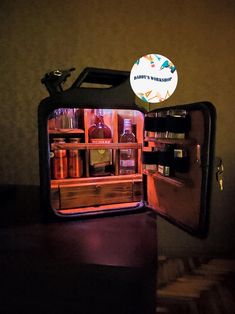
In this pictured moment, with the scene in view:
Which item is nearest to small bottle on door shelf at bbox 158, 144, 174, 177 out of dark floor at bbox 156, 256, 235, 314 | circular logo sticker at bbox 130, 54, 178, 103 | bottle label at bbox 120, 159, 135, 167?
bottle label at bbox 120, 159, 135, 167

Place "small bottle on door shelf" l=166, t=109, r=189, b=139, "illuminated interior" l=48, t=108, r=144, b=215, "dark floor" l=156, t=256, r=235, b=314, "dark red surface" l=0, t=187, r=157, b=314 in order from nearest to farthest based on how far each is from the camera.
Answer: "dark red surface" l=0, t=187, r=157, b=314
"small bottle on door shelf" l=166, t=109, r=189, b=139
"illuminated interior" l=48, t=108, r=144, b=215
"dark floor" l=156, t=256, r=235, b=314

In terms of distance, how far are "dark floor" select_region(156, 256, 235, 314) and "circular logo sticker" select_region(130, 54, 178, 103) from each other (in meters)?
1.31

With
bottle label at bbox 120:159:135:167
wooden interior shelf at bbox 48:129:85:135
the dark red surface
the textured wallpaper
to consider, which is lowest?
the dark red surface

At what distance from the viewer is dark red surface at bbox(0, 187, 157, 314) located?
26.7 inches

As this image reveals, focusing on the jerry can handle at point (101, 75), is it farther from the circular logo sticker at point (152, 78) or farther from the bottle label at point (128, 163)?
the bottle label at point (128, 163)

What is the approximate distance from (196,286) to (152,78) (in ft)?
4.81

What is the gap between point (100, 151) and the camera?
1.42m

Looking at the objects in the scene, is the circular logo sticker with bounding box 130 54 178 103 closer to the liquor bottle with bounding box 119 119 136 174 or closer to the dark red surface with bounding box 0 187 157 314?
the liquor bottle with bounding box 119 119 136 174

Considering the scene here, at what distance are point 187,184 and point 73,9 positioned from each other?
1.68 meters

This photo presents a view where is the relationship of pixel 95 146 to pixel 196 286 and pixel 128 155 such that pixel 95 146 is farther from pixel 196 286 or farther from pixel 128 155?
pixel 196 286

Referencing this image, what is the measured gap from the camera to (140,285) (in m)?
0.67

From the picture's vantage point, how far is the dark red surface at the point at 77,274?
0.68 meters

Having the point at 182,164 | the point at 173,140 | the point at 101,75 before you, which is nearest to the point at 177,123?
the point at 173,140

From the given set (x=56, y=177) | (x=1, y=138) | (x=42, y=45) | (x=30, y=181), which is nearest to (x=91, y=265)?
(x=56, y=177)
